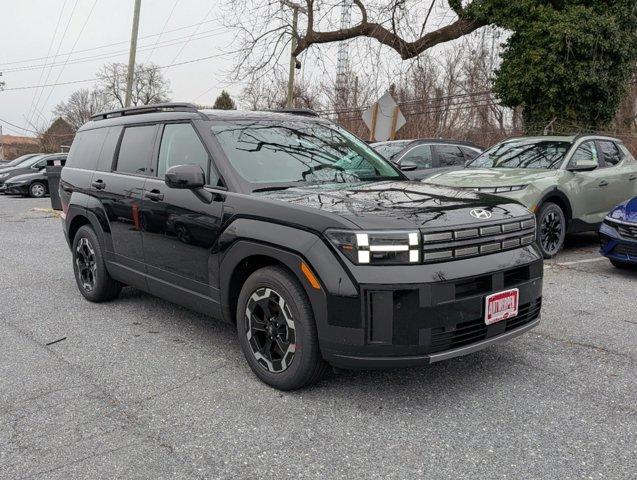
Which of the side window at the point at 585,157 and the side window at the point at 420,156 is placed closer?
the side window at the point at 585,157

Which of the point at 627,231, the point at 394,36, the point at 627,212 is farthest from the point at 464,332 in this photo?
the point at 394,36

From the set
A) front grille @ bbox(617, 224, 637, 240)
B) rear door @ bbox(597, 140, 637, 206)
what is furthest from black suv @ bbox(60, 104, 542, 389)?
rear door @ bbox(597, 140, 637, 206)

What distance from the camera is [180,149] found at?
4.34 m

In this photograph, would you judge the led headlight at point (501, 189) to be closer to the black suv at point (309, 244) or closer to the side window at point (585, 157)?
the side window at point (585, 157)

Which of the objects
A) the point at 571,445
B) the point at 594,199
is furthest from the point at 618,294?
the point at 571,445

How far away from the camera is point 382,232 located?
2990 millimetres

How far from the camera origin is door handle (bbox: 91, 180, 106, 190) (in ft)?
16.9

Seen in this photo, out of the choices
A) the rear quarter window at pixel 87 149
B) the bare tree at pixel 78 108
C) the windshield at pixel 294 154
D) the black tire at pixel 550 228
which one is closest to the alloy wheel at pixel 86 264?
the rear quarter window at pixel 87 149

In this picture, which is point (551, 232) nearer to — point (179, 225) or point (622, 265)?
point (622, 265)

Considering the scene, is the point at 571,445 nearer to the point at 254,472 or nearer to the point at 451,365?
the point at 451,365

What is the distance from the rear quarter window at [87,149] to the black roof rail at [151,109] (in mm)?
174

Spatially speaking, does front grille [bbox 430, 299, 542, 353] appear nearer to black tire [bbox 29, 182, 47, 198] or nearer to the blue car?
the blue car

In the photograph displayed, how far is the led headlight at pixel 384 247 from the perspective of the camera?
299 centimetres

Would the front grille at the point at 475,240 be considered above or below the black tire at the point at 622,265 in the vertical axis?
above
